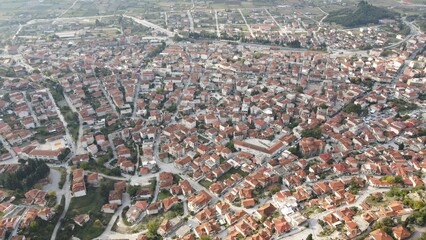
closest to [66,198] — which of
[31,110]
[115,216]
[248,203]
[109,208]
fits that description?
[109,208]

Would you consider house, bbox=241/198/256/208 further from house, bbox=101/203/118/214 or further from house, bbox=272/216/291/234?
house, bbox=101/203/118/214

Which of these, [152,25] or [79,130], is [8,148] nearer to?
[79,130]

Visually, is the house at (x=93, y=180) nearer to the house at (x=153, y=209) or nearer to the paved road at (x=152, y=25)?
the house at (x=153, y=209)

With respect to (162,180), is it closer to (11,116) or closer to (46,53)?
(11,116)

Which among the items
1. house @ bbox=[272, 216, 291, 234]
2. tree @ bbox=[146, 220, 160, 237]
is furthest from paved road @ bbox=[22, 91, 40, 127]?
house @ bbox=[272, 216, 291, 234]

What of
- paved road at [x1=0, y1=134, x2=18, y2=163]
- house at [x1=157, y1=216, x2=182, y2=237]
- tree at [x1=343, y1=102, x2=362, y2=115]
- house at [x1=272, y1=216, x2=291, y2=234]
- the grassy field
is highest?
house at [x1=272, y1=216, x2=291, y2=234]

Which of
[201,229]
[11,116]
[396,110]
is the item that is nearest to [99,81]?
[11,116]
